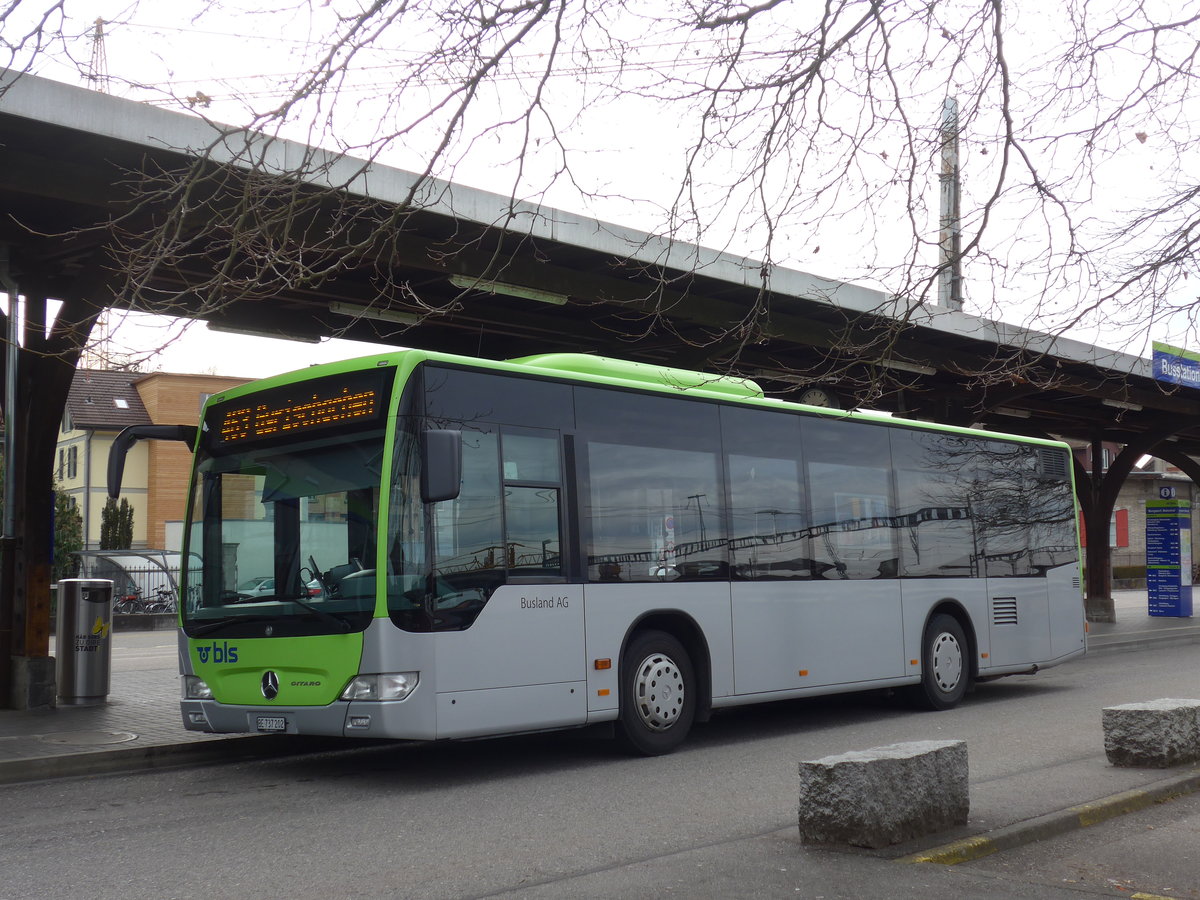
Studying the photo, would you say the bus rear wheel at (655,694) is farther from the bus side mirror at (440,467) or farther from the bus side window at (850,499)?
the bus side mirror at (440,467)

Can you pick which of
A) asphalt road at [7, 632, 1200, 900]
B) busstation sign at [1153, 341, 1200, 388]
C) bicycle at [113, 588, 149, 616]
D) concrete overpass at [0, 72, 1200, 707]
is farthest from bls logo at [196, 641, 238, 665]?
bicycle at [113, 588, 149, 616]

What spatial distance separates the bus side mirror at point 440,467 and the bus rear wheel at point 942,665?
7009 mm

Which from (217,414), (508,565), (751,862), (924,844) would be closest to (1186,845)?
(924,844)

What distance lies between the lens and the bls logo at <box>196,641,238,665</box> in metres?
9.14

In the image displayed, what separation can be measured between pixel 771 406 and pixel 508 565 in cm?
381

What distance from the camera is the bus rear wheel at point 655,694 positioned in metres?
9.83

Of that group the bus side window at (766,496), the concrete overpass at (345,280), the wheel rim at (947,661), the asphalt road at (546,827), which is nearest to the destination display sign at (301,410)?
the concrete overpass at (345,280)

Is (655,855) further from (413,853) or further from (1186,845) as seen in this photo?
(1186,845)

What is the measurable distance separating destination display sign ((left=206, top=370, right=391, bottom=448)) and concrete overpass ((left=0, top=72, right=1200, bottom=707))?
78 cm

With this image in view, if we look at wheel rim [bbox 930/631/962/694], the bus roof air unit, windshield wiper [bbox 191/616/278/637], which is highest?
the bus roof air unit

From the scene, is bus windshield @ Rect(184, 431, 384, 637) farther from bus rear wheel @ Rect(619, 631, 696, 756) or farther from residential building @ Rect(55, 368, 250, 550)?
residential building @ Rect(55, 368, 250, 550)

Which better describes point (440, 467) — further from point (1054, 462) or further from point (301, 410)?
point (1054, 462)

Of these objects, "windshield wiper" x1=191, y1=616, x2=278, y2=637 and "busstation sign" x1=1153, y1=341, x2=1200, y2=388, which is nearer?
"windshield wiper" x1=191, y1=616, x2=278, y2=637

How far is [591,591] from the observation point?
9.55 m
